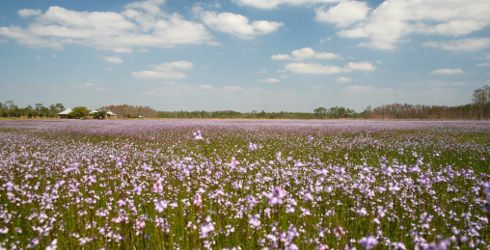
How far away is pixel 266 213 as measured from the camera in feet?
13.1

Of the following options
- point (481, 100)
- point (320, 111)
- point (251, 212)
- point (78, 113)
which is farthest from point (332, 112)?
point (251, 212)

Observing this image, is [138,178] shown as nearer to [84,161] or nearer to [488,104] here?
[84,161]

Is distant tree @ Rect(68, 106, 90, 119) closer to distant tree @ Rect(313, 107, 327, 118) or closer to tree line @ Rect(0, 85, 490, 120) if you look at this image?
tree line @ Rect(0, 85, 490, 120)

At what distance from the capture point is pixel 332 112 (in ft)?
292

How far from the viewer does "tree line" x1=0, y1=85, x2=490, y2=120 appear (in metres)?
58.1

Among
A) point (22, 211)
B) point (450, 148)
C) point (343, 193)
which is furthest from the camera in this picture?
point (450, 148)

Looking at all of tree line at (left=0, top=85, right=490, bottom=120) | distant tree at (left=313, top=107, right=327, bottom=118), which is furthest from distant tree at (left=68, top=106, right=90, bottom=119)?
distant tree at (left=313, top=107, right=327, bottom=118)

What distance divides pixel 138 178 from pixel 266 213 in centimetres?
377

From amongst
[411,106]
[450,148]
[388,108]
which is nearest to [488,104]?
[411,106]

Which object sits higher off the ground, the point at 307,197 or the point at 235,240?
the point at 307,197

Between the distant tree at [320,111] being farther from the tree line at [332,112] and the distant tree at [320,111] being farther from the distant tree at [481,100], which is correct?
the distant tree at [481,100]

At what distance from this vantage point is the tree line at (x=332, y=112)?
58125 mm

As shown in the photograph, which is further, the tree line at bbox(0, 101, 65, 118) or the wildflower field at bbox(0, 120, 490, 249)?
the tree line at bbox(0, 101, 65, 118)

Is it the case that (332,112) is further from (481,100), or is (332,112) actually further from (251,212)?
(251,212)
